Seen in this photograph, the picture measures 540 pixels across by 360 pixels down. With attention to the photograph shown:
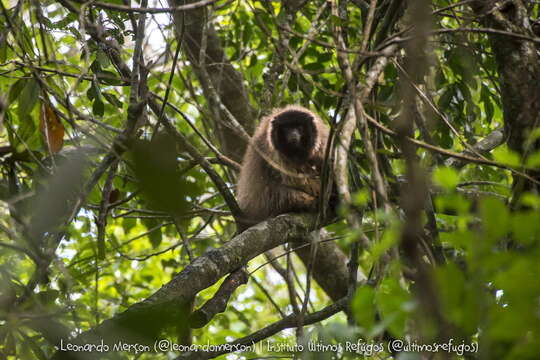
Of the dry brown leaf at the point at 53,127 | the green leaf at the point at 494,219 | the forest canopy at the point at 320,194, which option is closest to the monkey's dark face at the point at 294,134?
the forest canopy at the point at 320,194

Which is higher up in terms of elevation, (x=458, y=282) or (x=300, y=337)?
(x=458, y=282)

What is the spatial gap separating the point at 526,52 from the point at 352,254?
66.4 inches

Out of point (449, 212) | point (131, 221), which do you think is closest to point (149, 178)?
point (449, 212)

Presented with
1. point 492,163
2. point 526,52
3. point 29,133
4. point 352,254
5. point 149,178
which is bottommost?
point 352,254

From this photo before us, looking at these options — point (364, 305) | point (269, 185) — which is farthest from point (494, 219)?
point (269, 185)

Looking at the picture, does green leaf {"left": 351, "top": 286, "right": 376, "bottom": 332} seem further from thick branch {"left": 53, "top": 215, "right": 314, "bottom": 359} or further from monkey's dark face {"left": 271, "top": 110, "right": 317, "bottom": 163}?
monkey's dark face {"left": 271, "top": 110, "right": 317, "bottom": 163}

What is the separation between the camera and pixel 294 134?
21.5 ft

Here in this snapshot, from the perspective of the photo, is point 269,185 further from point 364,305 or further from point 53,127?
point 364,305

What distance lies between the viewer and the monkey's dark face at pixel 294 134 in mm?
6629

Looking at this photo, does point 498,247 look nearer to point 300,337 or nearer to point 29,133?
point 300,337

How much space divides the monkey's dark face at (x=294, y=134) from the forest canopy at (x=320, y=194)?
11.2 inches

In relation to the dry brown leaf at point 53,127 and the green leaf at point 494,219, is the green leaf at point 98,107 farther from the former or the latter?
the green leaf at point 494,219

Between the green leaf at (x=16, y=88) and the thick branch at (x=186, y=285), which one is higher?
the green leaf at (x=16, y=88)

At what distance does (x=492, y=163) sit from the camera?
9.20 feet
